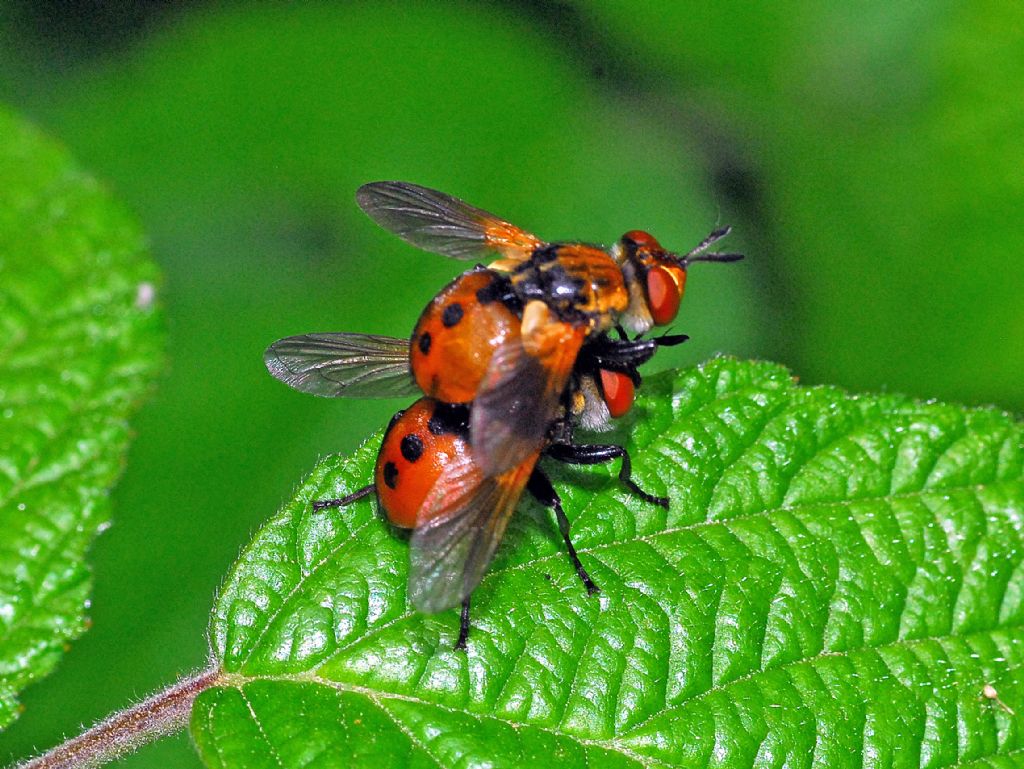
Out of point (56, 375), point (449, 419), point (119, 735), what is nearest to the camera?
point (119, 735)

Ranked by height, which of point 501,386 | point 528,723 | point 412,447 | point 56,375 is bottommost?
point 528,723

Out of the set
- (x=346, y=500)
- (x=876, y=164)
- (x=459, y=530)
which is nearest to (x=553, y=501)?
(x=459, y=530)

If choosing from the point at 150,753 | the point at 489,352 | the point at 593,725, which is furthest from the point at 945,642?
the point at 150,753

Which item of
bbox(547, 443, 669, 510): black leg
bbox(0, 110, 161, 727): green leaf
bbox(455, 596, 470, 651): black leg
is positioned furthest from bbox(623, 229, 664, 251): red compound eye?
bbox(0, 110, 161, 727): green leaf

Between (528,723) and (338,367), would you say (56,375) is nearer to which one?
(338,367)

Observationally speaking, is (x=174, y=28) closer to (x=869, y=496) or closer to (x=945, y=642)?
(x=869, y=496)
